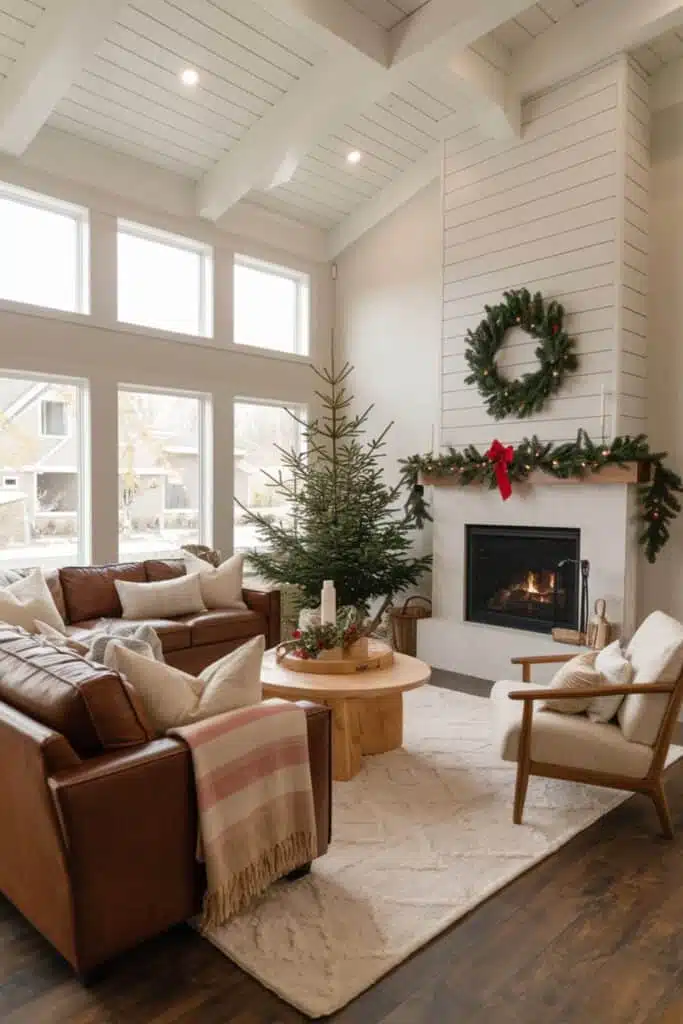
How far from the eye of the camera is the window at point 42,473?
548 cm

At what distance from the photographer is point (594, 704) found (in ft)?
10.3

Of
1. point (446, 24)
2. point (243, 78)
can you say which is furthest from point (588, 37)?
point (243, 78)

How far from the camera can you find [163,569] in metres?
5.82

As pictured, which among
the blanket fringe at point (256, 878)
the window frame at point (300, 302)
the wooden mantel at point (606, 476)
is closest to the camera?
the blanket fringe at point (256, 878)

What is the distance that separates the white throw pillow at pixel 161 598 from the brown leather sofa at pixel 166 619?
0.07 metres

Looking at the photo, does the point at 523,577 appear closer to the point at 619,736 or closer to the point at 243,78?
the point at 619,736

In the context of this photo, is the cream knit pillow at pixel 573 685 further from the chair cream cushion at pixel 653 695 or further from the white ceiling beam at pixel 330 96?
the white ceiling beam at pixel 330 96

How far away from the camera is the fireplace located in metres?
5.23

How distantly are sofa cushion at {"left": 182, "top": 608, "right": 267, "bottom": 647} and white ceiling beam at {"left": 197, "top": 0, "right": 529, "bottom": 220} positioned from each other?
356 cm

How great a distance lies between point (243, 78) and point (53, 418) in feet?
9.77

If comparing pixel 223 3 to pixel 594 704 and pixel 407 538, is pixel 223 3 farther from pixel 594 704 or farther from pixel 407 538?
pixel 594 704

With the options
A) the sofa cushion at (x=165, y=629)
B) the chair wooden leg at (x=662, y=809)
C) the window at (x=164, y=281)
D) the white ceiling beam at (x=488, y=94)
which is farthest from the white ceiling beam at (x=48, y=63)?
the chair wooden leg at (x=662, y=809)

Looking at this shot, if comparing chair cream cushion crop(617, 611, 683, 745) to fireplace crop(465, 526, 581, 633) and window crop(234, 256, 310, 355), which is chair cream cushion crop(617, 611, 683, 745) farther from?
window crop(234, 256, 310, 355)

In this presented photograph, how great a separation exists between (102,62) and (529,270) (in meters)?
3.38
